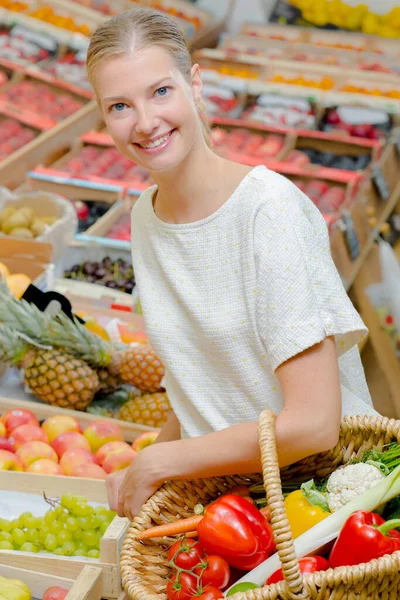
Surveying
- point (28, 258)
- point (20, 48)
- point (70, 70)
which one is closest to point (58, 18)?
point (20, 48)

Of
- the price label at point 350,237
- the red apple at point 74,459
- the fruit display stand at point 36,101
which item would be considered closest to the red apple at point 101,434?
the red apple at point 74,459

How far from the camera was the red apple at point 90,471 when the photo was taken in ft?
7.75

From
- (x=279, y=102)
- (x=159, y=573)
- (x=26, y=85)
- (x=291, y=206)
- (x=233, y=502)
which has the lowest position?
(x=26, y=85)

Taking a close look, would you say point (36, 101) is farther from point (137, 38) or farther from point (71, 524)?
point (137, 38)

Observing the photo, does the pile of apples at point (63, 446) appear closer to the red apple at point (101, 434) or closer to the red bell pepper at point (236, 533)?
the red apple at point (101, 434)

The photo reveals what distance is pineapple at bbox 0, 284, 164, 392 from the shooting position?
113 inches

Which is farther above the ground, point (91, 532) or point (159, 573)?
point (159, 573)

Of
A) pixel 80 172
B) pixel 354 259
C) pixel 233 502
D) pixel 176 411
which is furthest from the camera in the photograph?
pixel 80 172

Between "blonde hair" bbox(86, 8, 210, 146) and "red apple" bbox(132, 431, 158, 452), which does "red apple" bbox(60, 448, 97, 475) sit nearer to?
"red apple" bbox(132, 431, 158, 452)

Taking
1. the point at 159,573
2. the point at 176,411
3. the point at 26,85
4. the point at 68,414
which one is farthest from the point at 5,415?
the point at 26,85

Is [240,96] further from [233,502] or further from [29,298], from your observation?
[233,502]

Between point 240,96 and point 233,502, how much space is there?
4801mm

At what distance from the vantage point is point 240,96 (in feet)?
19.2

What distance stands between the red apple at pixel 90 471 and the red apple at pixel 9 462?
17cm
